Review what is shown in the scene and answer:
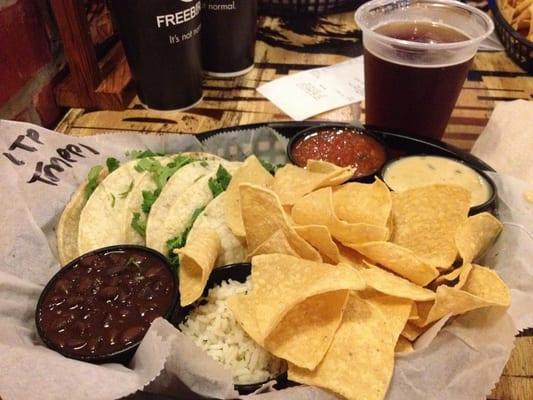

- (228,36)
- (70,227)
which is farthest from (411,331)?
(228,36)

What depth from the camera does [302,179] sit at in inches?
61.7

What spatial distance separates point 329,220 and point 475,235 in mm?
396

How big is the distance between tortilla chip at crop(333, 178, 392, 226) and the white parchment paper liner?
1.14ft

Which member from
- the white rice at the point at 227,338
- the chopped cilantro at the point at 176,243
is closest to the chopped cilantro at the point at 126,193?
the chopped cilantro at the point at 176,243

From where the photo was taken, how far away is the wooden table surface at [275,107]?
223 centimetres

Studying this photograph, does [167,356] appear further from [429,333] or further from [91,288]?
[429,333]

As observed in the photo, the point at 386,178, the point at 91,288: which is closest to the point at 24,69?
the point at 91,288

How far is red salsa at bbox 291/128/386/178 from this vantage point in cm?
179

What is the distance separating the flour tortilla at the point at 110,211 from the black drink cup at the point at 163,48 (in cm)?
61

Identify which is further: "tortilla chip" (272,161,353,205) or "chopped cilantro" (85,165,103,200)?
"chopped cilantro" (85,165,103,200)

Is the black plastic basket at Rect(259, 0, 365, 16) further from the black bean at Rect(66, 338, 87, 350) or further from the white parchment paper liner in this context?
the black bean at Rect(66, 338, 87, 350)

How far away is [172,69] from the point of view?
7.10ft

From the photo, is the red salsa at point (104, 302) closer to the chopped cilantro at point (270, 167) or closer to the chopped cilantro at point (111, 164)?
the chopped cilantro at point (111, 164)

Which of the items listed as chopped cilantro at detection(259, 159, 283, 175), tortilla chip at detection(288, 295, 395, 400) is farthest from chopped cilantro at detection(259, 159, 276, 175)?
tortilla chip at detection(288, 295, 395, 400)
